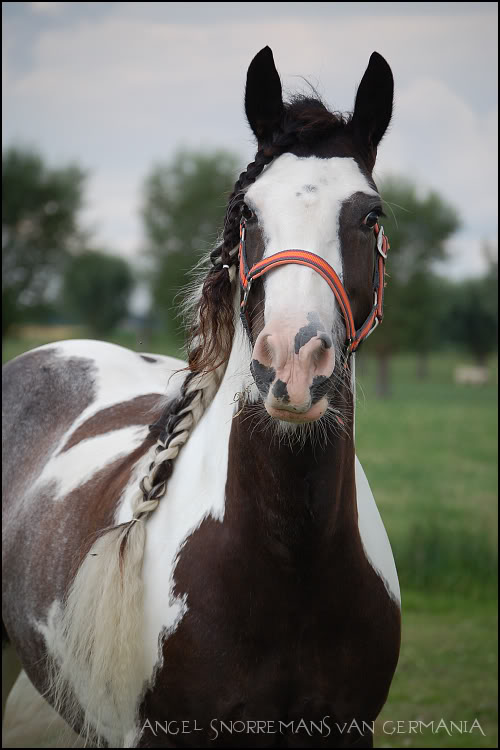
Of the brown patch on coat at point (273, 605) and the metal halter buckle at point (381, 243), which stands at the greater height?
the metal halter buckle at point (381, 243)

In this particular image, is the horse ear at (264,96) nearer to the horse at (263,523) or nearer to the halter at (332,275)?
the horse at (263,523)

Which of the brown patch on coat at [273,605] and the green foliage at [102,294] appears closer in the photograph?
the brown patch on coat at [273,605]

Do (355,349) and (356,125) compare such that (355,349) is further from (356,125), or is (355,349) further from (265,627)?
(265,627)

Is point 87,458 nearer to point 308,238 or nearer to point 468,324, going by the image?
point 308,238

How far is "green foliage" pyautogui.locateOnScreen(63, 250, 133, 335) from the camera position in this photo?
20830 millimetres

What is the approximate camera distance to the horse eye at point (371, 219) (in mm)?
1969

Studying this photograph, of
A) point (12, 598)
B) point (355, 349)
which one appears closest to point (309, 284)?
point (355, 349)

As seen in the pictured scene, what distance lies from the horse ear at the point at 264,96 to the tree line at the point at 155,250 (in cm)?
570

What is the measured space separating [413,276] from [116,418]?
27.3 m

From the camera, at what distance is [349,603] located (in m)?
2.11

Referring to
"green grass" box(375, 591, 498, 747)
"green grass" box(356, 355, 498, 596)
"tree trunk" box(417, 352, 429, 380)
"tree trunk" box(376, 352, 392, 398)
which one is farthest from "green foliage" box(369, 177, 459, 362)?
"green grass" box(375, 591, 498, 747)

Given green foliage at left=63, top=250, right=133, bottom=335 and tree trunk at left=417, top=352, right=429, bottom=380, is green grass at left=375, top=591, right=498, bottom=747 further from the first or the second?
tree trunk at left=417, top=352, right=429, bottom=380

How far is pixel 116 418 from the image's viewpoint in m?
3.31

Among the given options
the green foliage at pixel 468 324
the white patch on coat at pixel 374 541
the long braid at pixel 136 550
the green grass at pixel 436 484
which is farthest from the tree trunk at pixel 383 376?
the long braid at pixel 136 550
